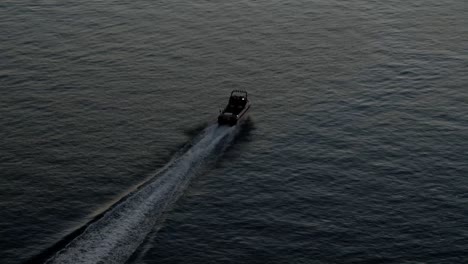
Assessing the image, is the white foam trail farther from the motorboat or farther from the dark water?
the motorboat

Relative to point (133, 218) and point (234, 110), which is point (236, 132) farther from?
point (133, 218)

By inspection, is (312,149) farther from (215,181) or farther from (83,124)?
(83,124)

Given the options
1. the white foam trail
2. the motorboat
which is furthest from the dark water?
the motorboat

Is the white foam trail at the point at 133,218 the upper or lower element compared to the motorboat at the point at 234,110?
lower

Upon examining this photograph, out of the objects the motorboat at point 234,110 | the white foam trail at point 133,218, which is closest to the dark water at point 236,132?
the white foam trail at point 133,218

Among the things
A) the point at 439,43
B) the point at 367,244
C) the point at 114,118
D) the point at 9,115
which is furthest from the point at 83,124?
the point at 439,43

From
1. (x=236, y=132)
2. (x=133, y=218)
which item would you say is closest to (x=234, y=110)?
(x=236, y=132)

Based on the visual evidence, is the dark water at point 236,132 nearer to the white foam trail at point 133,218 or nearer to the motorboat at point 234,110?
the white foam trail at point 133,218
